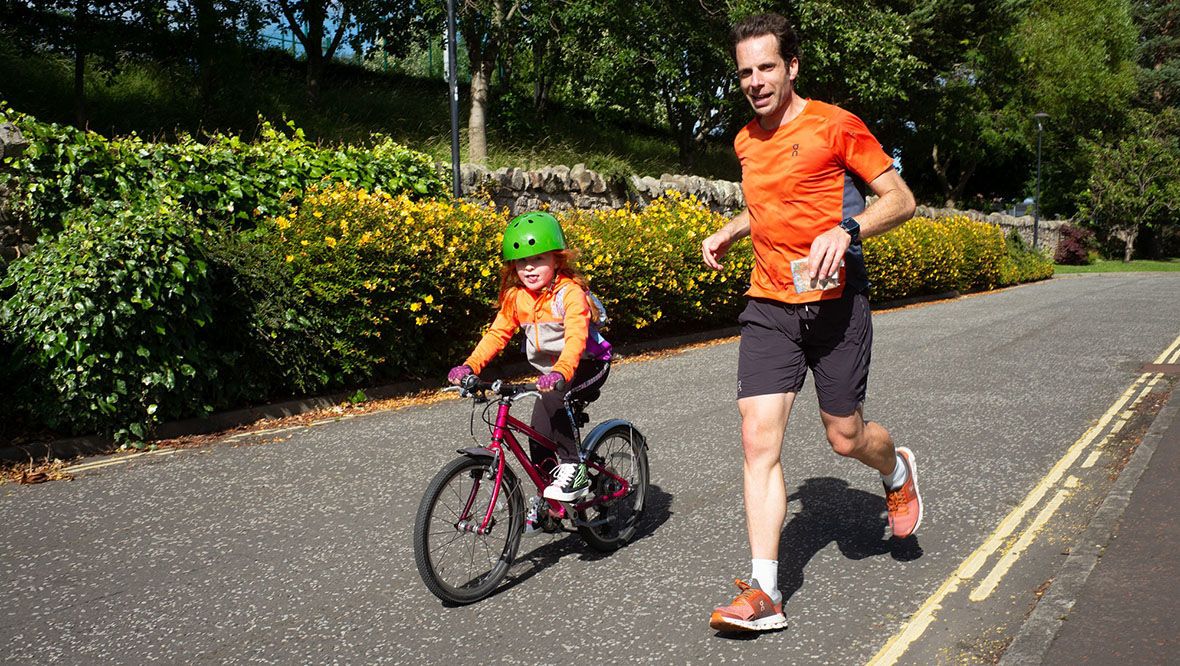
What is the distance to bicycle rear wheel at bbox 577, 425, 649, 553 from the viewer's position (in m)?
4.45

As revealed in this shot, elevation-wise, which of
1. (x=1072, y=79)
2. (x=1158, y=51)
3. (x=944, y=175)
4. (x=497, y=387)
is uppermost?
(x=1158, y=51)

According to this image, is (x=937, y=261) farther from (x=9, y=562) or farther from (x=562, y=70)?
(x=9, y=562)

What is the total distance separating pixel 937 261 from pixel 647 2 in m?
9.29

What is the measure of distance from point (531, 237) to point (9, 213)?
5.82 meters

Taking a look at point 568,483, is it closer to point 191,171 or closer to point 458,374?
point 458,374

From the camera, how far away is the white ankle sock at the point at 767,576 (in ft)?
11.5

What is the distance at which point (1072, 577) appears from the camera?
157 inches

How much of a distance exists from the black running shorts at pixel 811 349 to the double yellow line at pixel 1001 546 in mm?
869

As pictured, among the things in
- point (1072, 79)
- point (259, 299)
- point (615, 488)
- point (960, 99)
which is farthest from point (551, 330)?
point (1072, 79)

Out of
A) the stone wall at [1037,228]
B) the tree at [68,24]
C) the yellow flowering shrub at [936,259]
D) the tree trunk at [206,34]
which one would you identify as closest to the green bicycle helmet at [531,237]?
the tree at [68,24]

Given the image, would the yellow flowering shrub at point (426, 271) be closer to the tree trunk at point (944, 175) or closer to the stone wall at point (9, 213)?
the stone wall at point (9, 213)

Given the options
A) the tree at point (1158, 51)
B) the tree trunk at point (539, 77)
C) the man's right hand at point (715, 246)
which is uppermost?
the tree at point (1158, 51)

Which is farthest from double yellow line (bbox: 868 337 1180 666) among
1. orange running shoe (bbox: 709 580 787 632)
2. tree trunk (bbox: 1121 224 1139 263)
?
tree trunk (bbox: 1121 224 1139 263)

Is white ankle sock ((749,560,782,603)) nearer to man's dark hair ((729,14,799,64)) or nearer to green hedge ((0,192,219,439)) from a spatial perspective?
man's dark hair ((729,14,799,64))
